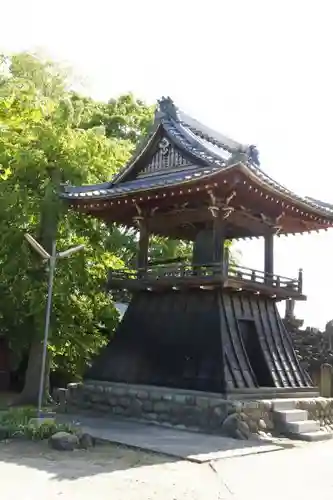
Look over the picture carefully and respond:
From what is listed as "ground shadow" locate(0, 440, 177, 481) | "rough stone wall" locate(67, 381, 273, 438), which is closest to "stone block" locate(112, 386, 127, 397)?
"rough stone wall" locate(67, 381, 273, 438)

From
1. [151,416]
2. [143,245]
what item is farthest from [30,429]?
[143,245]

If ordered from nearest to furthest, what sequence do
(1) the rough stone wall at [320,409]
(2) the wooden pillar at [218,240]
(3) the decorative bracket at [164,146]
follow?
(2) the wooden pillar at [218,240] → (1) the rough stone wall at [320,409] → (3) the decorative bracket at [164,146]

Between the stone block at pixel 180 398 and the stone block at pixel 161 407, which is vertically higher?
the stone block at pixel 180 398

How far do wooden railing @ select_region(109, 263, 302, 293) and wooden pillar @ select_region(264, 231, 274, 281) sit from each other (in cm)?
20

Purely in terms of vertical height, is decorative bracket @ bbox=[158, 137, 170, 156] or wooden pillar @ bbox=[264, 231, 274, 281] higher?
decorative bracket @ bbox=[158, 137, 170, 156]

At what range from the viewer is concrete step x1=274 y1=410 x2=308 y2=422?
12.5 m

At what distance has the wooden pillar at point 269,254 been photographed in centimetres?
1499

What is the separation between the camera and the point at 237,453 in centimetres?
955

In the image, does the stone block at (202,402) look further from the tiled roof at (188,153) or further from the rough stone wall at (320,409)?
the tiled roof at (188,153)

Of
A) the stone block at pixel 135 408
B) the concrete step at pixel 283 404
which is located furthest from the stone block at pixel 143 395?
the concrete step at pixel 283 404

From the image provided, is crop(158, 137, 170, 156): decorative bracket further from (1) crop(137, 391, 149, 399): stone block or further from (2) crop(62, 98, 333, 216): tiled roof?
(1) crop(137, 391, 149, 399): stone block

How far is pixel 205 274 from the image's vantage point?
13.4m

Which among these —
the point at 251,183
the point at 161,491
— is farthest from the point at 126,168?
the point at 161,491

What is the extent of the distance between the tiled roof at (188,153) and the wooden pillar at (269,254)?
4.62 feet
